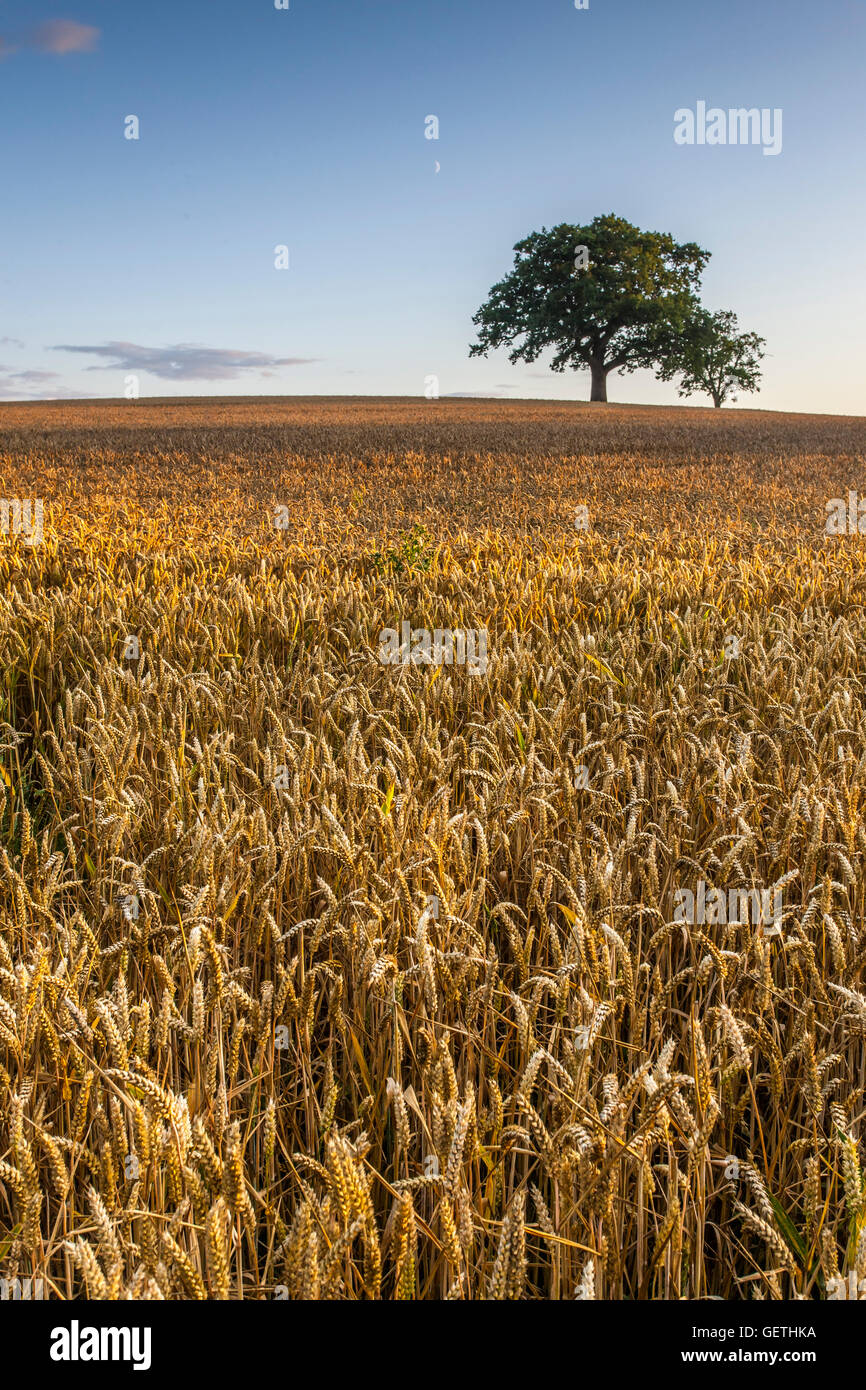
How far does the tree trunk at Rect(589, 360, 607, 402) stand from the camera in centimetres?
4731

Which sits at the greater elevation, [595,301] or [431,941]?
[595,301]

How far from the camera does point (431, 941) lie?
1830 mm

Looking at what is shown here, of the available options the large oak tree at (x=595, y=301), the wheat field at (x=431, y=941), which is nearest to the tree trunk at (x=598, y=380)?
the large oak tree at (x=595, y=301)

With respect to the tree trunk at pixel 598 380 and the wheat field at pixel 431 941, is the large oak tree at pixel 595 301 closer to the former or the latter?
the tree trunk at pixel 598 380

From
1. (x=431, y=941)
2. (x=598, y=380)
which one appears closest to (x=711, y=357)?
(x=598, y=380)

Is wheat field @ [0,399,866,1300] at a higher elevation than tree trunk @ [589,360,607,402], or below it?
below

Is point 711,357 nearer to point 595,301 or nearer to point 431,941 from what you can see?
point 595,301

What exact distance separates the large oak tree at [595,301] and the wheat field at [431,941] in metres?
43.5

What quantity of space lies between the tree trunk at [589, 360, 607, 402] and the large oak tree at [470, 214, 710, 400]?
53mm

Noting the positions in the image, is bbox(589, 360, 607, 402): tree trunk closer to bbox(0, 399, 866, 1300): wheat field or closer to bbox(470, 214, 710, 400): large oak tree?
bbox(470, 214, 710, 400): large oak tree

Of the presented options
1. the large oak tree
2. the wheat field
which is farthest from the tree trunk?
the wheat field

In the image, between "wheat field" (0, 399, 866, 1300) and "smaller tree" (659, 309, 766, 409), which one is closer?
"wheat field" (0, 399, 866, 1300)

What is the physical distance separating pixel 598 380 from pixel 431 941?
5007 cm
